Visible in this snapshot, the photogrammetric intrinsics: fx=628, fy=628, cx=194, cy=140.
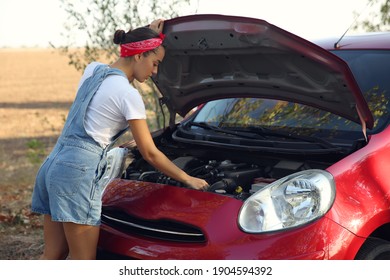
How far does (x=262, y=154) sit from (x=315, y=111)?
19.2 inches

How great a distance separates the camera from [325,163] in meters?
3.64

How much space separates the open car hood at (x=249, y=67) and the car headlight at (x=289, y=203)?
0.49m

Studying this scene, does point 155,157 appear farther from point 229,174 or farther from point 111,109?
point 229,174

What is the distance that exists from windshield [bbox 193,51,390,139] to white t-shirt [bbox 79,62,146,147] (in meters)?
1.18

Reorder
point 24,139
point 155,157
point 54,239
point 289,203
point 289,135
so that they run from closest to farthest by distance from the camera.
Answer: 1. point 289,203
2. point 155,157
3. point 54,239
4. point 289,135
5. point 24,139

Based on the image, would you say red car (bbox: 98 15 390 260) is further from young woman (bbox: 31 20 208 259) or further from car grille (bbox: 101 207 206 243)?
young woman (bbox: 31 20 208 259)

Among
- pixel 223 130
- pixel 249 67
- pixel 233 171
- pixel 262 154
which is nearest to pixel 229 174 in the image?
pixel 233 171

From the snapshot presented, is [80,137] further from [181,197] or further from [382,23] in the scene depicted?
[382,23]

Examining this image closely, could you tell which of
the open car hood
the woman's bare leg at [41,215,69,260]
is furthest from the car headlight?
Result: the woman's bare leg at [41,215,69,260]

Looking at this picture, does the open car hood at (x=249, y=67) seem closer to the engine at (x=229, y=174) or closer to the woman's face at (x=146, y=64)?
the woman's face at (x=146, y=64)

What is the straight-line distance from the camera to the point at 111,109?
134 inches
